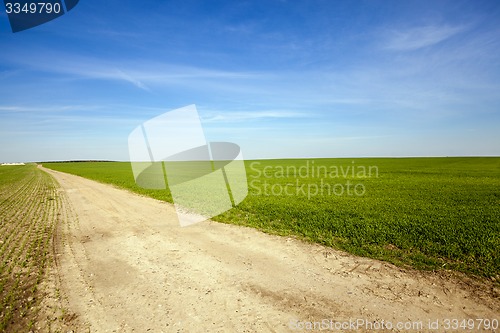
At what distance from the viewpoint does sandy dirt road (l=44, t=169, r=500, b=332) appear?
517 centimetres

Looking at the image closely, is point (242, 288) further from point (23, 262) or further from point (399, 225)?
point (399, 225)

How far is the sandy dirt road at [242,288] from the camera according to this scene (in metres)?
5.17

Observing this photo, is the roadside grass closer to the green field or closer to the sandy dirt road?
the sandy dirt road

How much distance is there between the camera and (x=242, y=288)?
6402mm

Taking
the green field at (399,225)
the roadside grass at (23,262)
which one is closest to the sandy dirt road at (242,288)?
the roadside grass at (23,262)

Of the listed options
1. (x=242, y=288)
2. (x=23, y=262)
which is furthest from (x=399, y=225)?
(x=23, y=262)

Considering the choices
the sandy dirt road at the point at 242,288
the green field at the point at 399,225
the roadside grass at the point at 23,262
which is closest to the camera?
the sandy dirt road at the point at 242,288

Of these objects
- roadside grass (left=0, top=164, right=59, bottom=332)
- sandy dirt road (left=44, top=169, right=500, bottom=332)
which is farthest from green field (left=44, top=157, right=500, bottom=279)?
roadside grass (left=0, top=164, right=59, bottom=332)

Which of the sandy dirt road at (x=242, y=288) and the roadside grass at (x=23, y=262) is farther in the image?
the roadside grass at (x=23, y=262)

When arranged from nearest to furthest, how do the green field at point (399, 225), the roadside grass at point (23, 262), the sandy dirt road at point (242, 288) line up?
the sandy dirt road at point (242, 288)
the roadside grass at point (23, 262)
the green field at point (399, 225)

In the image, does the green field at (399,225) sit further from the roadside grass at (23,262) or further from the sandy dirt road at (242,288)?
the roadside grass at (23,262)

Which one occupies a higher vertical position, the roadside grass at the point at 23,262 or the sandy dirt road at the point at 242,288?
the roadside grass at the point at 23,262

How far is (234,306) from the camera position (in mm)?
5637

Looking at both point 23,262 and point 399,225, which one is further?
point 399,225
